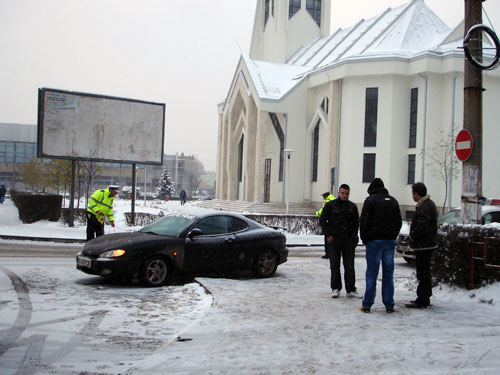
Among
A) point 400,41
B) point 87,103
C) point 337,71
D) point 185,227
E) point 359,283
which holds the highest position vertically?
point 400,41

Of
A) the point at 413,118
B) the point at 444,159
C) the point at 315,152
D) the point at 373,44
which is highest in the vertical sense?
the point at 373,44

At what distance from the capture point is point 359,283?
959 centimetres

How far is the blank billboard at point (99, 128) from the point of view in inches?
755

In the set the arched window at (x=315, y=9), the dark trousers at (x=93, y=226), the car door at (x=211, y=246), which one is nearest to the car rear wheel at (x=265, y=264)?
the car door at (x=211, y=246)

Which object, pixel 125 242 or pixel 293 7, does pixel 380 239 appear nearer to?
pixel 125 242

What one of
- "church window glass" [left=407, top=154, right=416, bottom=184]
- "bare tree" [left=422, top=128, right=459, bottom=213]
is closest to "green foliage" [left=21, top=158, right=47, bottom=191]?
"church window glass" [left=407, top=154, right=416, bottom=184]

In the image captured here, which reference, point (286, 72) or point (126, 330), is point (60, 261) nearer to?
point (126, 330)

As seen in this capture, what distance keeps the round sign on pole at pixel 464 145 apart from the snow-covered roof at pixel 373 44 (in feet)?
72.8

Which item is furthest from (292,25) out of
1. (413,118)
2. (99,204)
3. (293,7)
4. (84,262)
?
(84,262)

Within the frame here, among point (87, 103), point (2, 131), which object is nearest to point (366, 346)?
point (87, 103)

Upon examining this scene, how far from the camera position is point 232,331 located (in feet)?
18.5

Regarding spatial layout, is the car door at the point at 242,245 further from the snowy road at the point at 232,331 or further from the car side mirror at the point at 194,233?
the snowy road at the point at 232,331

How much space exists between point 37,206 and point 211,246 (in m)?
12.2

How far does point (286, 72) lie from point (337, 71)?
32.3ft
